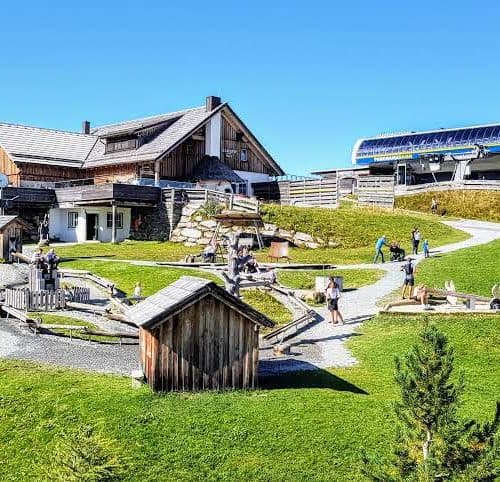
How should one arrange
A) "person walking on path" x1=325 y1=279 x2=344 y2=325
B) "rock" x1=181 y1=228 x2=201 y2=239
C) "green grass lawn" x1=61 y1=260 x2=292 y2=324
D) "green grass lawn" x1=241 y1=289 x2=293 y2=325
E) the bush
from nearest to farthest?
the bush, "person walking on path" x1=325 y1=279 x2=344 y2=325, "green grass lawn" x1=241 y1=289 x2=293 y2=325, "green grass lawn" x1=61 y1=260 x2=292 y2=324, "rock" x1=181 y1=228 x2=201 y2=239

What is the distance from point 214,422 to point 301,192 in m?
39.9

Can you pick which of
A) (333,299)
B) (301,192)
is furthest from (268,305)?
(301,192)

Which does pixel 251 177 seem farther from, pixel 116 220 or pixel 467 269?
pixel 467 269

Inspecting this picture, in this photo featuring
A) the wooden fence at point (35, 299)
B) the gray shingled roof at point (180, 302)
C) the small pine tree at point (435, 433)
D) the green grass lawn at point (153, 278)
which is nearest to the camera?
the small pine tree at point (435, 433)

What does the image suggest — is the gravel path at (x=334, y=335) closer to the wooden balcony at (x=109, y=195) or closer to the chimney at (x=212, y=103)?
the wooden balcony at (x=109, y=195)

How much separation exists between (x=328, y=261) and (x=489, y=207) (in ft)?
79.3

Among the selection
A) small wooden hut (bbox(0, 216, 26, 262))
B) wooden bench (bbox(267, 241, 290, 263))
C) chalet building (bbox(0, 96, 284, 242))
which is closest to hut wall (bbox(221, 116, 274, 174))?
chalet building (bbox(0, 96, 284, 242))

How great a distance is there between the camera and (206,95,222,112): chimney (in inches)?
2130

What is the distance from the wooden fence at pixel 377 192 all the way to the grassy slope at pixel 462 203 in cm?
551

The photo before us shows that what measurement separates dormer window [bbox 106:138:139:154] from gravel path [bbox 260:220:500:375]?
25.8 metres

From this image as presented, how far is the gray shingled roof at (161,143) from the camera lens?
49.9m

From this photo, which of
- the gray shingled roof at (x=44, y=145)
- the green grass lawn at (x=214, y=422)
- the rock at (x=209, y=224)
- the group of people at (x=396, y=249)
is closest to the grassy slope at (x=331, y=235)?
the group of people at (x=396, y=249)

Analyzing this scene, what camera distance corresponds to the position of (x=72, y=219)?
161 feet

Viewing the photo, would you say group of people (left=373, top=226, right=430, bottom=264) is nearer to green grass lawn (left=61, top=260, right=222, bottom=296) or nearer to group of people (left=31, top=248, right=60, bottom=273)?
green grass lawn (left=61, top=260, right=222, bottom=296)
